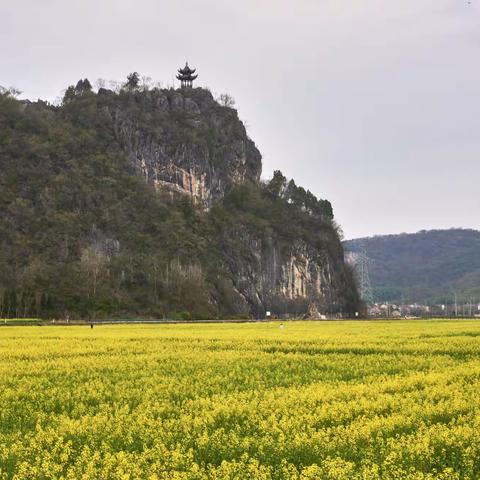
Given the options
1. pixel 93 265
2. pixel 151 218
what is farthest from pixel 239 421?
pixel 151 218

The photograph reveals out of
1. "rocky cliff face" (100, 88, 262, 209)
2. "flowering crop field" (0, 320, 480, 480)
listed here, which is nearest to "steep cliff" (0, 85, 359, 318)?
"rocky cliff face" (100, 88, 262, 209)

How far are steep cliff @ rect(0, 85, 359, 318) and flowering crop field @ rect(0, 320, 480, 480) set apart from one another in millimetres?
83393

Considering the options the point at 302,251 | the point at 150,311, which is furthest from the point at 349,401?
the point at 302,251

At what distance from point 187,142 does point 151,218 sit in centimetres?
2724

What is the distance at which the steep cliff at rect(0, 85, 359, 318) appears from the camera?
120 metres

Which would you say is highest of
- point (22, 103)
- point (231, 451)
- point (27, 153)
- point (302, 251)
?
point (22, 103)

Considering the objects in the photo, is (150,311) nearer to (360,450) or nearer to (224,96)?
(224,96)

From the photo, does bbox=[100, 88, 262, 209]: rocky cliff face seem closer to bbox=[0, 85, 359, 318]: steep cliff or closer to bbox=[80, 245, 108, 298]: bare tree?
bbox=[0, 85, 359, 318]: steep cliff

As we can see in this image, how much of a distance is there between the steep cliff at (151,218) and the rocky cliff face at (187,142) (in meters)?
0.34

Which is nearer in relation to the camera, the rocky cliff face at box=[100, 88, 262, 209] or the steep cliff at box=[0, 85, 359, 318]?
the steep cliff at box=[0, 85, 359, 318]

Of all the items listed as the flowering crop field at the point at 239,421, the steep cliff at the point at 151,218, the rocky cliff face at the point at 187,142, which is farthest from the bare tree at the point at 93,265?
the flowering crop field at the point at 239,421

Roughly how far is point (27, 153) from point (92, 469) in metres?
145

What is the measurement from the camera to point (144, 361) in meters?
24.9

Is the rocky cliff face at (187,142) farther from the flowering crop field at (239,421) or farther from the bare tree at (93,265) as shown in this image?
the flowering crop field at (239,421)
